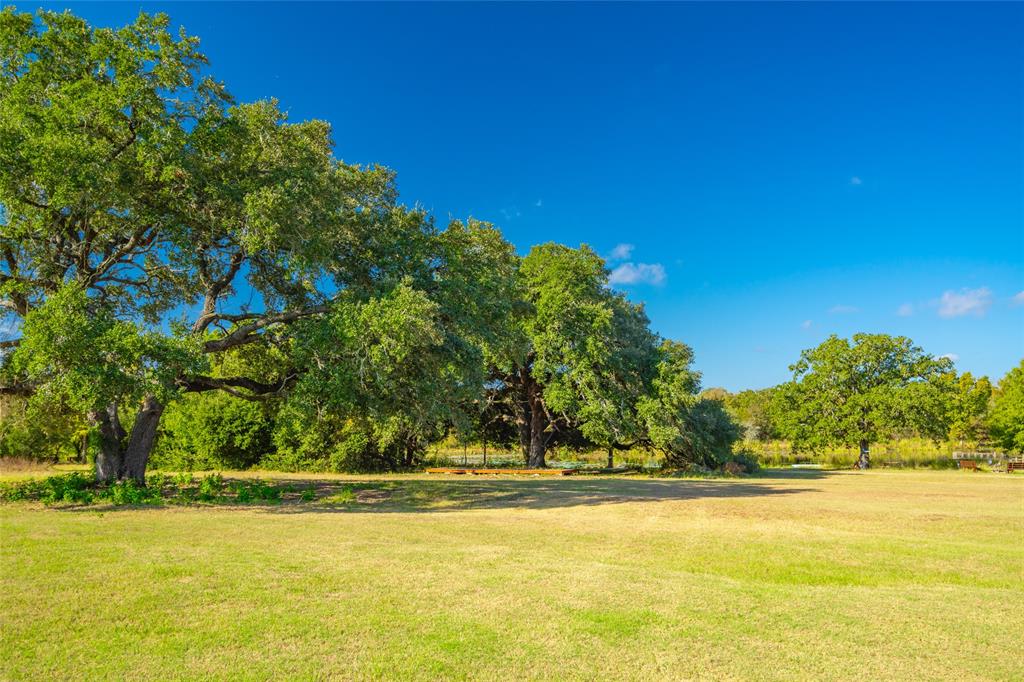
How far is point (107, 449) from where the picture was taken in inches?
682

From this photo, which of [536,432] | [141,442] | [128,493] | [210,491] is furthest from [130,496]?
[536,432]

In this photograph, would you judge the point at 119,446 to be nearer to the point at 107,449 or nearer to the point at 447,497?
the point at 107,449

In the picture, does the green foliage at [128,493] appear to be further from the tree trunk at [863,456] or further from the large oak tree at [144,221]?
the tree trunk at [863,456]

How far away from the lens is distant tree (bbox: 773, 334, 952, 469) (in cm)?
4256

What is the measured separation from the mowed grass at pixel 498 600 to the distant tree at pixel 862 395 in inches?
1377

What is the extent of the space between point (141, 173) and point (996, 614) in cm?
1745

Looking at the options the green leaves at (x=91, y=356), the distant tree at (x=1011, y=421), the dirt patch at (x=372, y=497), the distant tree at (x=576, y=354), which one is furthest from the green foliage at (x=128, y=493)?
the distant tree at (x=1011, y=421)

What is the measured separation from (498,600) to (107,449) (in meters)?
15.6

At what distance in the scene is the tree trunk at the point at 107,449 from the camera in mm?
17109

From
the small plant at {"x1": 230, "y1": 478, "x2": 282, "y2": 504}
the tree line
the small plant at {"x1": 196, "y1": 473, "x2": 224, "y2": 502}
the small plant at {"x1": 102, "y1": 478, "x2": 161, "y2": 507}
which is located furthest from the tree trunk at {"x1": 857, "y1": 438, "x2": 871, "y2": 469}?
the small plant at {"x1": 102, "y1": 478, "x2": 161, "y2": 507}

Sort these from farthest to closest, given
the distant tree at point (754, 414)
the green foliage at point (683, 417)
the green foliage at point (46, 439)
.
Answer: the distant tree at point (754, 414), the green foliage at point (683, 417), the green foliage at point (46, 439)

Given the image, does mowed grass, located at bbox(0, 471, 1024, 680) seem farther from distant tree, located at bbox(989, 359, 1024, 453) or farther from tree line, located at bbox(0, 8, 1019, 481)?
distant tree, located at bbox(989, 359, 1024, 453)

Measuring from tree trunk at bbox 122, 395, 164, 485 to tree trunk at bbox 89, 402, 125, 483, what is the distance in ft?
0.88

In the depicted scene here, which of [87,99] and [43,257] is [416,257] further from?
[43,257]
